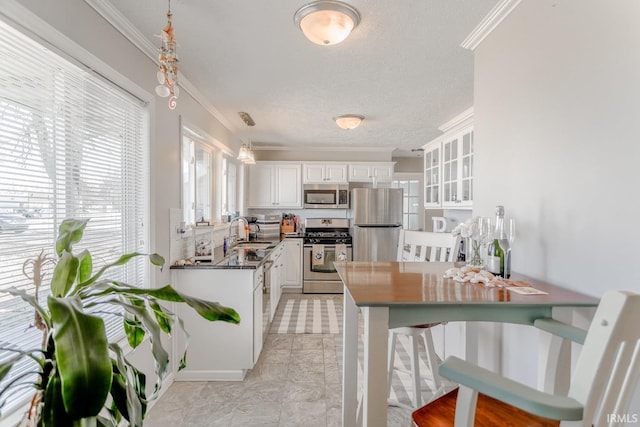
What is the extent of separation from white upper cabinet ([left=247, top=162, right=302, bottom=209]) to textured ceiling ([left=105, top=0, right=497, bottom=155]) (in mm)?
1417

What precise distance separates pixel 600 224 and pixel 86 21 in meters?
2.38

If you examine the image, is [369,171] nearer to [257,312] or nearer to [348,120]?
[348,120]

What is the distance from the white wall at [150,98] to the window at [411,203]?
4358mm

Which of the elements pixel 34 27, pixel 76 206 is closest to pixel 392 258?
pixel 76 206

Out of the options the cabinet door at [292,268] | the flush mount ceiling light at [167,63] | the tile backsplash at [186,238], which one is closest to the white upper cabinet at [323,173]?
the cabinet door at [292,268]

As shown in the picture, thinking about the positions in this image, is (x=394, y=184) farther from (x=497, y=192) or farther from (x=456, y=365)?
(x=456, y=365)

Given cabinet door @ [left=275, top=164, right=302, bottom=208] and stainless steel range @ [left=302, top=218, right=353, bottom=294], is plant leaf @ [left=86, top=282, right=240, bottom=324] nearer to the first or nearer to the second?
stainless steel range @ [left=302, top=218, right=353, bottom=294]

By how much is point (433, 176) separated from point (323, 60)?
2439 mm

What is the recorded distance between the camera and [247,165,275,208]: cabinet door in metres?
5.27

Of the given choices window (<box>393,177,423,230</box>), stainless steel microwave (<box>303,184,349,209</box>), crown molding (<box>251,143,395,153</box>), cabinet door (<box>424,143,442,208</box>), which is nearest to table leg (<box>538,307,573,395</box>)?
cabinet door (<box>424,143,442,208</box>)

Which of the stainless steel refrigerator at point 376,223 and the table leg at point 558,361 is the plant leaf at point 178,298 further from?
the stainless steel refrigerator at point 376,223

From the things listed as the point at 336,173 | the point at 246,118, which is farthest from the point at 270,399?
the point at 336,173

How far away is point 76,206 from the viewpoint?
60.6 inches

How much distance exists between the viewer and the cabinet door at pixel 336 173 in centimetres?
527
